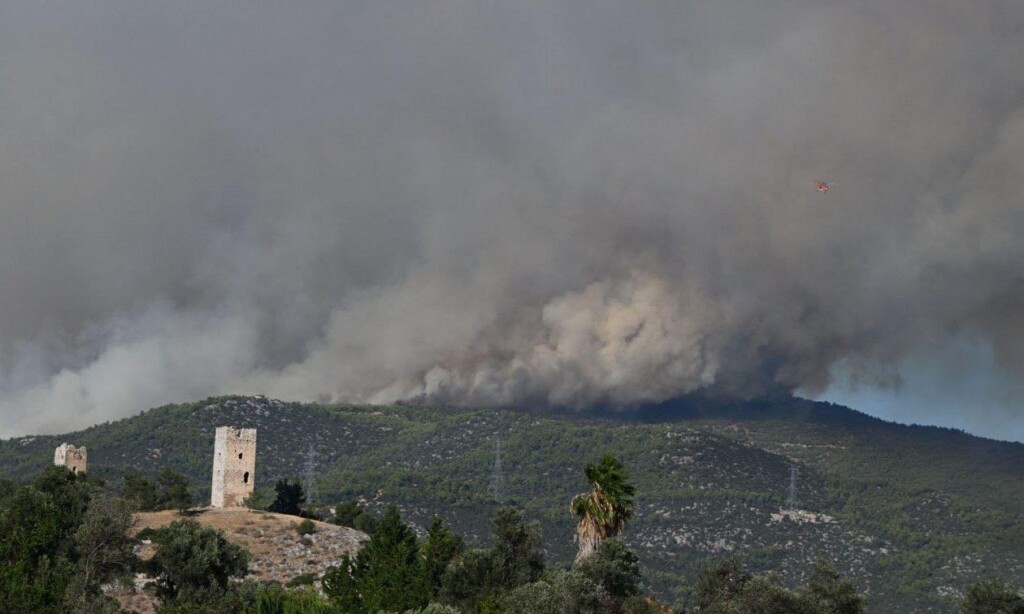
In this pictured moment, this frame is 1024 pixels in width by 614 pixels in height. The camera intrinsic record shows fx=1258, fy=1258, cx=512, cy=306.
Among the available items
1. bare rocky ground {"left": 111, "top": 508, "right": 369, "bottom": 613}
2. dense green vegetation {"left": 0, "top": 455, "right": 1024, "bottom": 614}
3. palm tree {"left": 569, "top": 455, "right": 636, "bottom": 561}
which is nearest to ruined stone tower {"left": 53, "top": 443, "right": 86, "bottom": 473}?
bare rocky ground {"left": 111, "top": 508, "right": 369, "bottom": 613}

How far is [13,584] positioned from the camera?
8262 centimetres

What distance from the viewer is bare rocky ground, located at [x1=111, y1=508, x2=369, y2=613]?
126812mm

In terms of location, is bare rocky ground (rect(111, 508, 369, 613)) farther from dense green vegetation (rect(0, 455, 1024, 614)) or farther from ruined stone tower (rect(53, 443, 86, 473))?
dense green vegetation (rect(0, 455, 1024, 614))

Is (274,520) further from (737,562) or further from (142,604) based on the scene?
(737,562)

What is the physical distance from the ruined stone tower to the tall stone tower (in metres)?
19.1

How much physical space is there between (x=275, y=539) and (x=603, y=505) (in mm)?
51887

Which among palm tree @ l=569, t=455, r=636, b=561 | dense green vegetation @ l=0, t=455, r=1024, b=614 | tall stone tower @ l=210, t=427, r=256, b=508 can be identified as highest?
tall stone tower @ l=210, t=427, r=256, b=508

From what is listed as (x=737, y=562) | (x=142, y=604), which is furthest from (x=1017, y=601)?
(x=142, y=604)

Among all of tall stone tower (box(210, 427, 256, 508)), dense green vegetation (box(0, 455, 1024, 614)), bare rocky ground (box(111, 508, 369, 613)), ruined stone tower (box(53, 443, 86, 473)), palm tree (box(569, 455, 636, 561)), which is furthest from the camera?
ruined stone tower (box(53, 443, 86, 473))

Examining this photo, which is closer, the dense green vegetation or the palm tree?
the dense green vegetation

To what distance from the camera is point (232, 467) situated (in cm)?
14250

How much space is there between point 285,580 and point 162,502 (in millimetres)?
35643

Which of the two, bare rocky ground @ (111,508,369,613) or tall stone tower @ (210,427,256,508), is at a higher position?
tall stone tower @ (210,427,256,508)

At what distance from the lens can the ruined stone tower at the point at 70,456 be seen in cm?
15025
